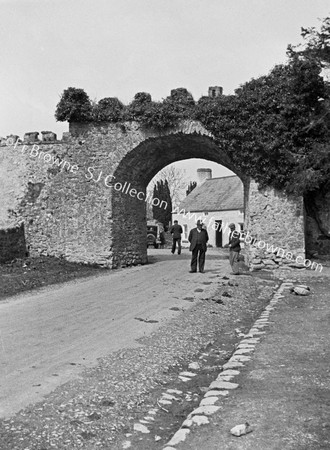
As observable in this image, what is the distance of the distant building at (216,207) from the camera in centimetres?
4134

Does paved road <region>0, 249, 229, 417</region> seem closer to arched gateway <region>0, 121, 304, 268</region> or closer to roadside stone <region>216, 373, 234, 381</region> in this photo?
roadside stone <region>216, 373, 234, 381</region>

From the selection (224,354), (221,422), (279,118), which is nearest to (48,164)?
(279,118)

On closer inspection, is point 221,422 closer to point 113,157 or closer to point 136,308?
point 136,308

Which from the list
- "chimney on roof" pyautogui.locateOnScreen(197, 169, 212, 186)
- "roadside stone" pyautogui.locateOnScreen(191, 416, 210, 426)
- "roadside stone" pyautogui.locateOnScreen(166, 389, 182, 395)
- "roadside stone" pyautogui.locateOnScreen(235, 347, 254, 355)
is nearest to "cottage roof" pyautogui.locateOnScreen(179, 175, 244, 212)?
"chimney on roof" pyautogui.locateOnScreen(197, 169, 212, 186)

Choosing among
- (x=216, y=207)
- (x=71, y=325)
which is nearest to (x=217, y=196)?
(x=216, y=207)

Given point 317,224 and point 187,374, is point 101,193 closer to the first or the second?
point 317,224

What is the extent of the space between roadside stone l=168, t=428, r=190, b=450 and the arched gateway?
11.8 meters

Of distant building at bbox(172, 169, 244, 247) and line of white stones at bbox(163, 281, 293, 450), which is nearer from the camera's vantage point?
line of white stones at bbox(163, 281, 293, 450)

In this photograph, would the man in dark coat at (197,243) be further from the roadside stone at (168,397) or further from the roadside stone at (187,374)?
the roadside stone at (168,397)

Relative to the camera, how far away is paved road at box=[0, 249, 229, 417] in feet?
17.4

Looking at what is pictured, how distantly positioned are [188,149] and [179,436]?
575 inches

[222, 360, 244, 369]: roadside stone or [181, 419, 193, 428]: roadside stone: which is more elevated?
[222, 360, 244, 369]: roadside stone

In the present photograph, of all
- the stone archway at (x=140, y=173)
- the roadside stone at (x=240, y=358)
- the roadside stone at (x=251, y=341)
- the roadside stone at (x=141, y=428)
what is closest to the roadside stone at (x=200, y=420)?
the roadside stone at (x=141, y=428)

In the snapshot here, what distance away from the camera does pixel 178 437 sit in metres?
3.87
